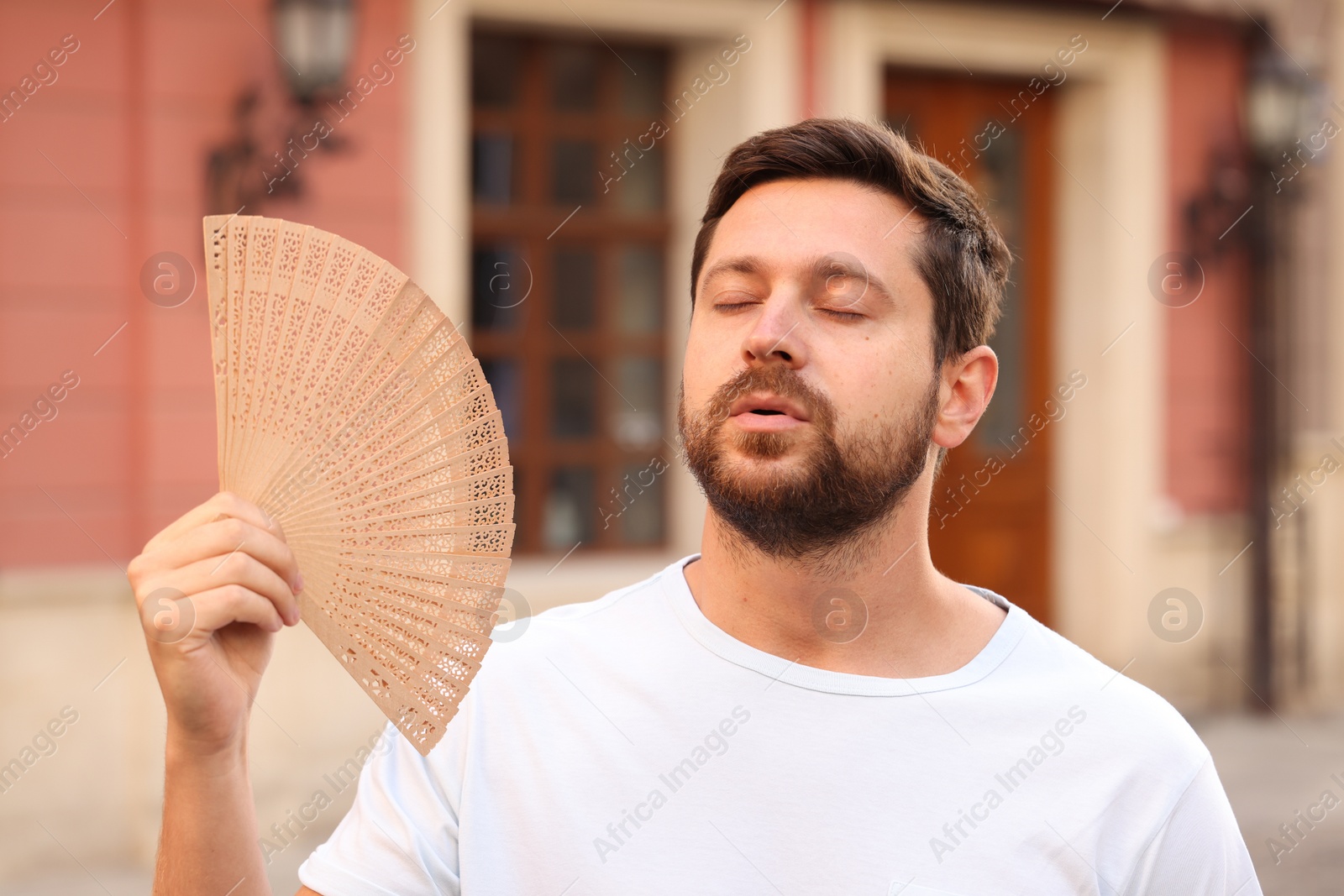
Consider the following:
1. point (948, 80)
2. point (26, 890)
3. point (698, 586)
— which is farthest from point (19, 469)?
point (948, 80)

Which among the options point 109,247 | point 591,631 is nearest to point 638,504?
point 109,247

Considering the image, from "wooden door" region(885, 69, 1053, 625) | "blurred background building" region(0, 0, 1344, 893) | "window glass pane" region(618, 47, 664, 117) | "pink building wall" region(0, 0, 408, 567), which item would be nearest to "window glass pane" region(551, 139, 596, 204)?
"blurred background building" region(0, 0, 1344, 893)

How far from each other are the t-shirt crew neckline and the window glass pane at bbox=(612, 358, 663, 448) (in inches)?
168

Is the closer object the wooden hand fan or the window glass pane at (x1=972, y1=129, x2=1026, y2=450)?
the wooden hand fan

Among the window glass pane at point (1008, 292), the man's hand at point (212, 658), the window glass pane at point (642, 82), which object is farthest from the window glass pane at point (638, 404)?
the man's hand at point (212, 658)

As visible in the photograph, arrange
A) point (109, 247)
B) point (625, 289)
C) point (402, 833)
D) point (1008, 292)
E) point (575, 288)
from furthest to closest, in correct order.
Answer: point (1008, 292), point (625, 289), point (575, 288), point (109, 247), point (402, 833)

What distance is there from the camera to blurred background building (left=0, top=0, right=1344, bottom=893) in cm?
466

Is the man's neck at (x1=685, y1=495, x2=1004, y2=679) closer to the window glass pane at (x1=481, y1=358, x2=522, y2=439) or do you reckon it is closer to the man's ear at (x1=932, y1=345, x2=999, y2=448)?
the man's ear at (x1=932, y1=345, x2=999, y2=448)

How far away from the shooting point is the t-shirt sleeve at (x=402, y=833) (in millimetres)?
1603

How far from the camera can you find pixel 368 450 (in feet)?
4.97

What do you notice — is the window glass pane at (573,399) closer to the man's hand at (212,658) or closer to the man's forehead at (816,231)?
the man's forehead at (816,231)

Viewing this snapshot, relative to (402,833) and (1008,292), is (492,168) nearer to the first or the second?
(1008,292)

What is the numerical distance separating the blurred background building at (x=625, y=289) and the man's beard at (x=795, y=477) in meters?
1.73

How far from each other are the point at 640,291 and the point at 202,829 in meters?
4.93
